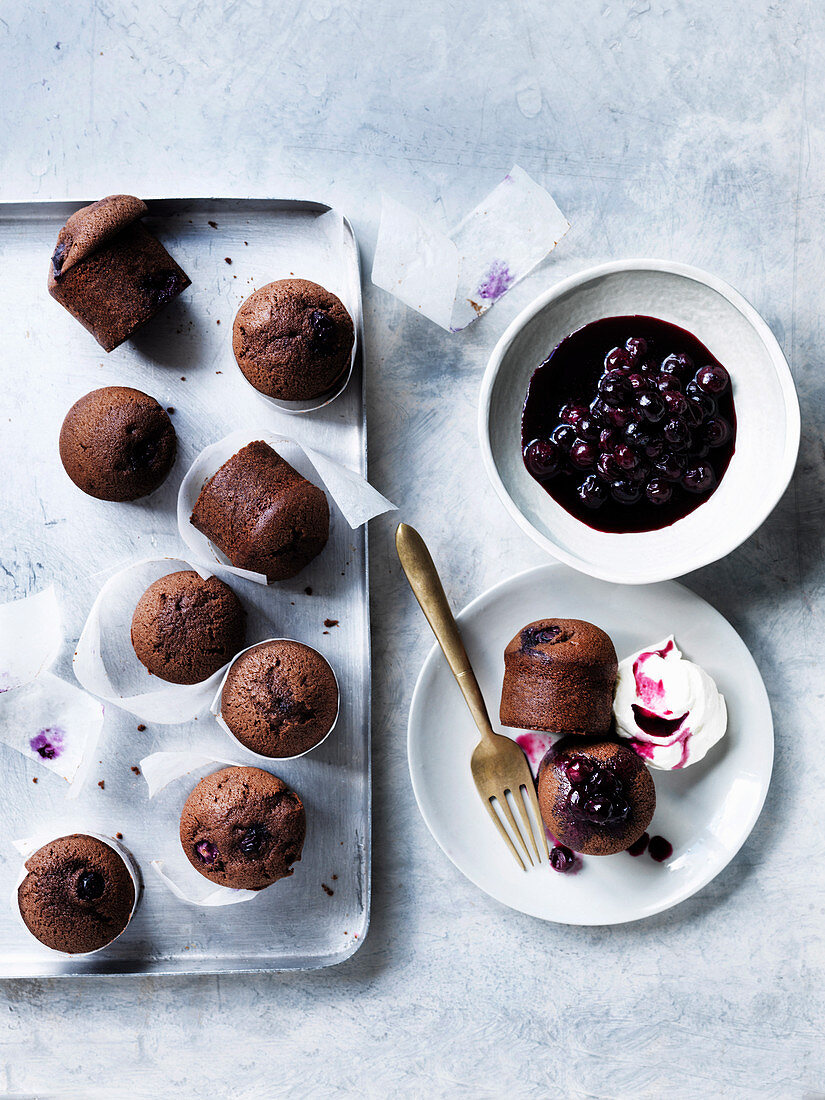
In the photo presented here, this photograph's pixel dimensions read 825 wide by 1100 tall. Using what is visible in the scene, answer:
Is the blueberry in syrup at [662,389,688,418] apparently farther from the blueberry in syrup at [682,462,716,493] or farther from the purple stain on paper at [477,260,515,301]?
the purple stain on paper at [477,260,515,301]

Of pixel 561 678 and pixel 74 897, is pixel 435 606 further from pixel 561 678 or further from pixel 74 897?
pixel 74 897

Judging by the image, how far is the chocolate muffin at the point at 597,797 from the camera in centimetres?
168

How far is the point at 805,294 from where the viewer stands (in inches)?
76.0

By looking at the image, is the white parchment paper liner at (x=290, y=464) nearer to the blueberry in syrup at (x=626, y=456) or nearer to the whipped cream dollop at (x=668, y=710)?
the blueberry in syrup at (x=626, y=456)

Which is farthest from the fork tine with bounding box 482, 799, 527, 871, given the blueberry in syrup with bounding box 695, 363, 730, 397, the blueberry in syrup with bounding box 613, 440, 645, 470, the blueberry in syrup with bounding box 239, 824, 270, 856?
the blueberry in syrup with bounding box 695, 363, 730, 397

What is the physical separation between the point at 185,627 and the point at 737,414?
132 centimetres

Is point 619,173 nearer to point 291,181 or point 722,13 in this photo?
point 722,13

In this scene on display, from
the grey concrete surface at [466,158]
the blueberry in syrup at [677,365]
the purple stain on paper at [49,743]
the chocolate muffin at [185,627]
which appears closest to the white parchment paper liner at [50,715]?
the purple stain on paper at [49,743]

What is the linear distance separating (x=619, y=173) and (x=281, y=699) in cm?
149

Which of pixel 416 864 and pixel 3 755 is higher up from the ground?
pixel 3 755

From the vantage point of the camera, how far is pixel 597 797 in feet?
5.49

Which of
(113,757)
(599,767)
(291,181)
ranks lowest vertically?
(599,767)

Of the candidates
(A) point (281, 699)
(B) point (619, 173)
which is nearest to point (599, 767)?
(A) point (281, 699)

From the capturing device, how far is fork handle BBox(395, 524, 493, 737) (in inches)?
71.4
